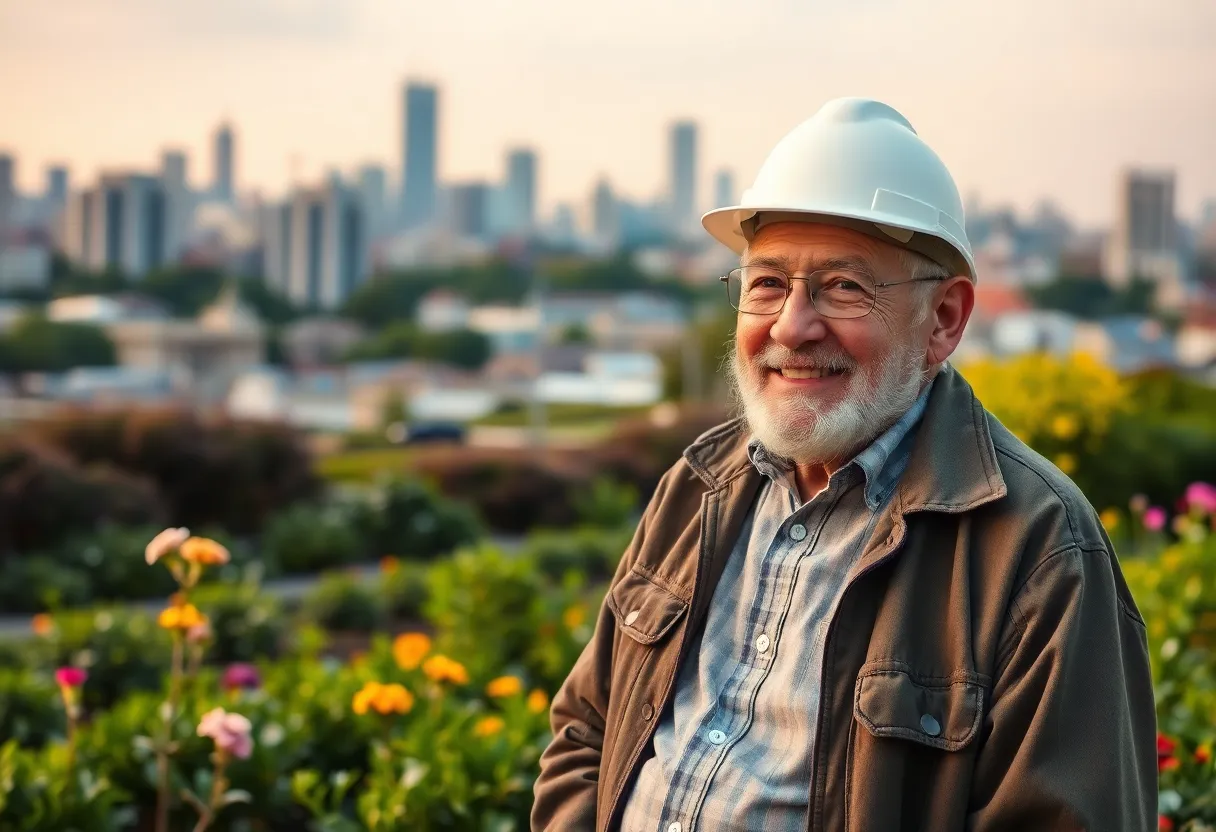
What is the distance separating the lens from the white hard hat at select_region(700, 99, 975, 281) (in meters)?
2.02

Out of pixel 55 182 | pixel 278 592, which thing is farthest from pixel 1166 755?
pixel 55 182

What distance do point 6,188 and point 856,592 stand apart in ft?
436

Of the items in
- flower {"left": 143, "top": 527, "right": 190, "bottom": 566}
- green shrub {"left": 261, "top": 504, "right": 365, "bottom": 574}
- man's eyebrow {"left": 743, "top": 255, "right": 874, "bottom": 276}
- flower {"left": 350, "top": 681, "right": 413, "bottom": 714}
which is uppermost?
man's eyebrow {"left": 743, "top": 255, "right": 874, "bottom": 276}

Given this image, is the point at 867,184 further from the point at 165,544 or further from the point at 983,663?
the point at 165,544

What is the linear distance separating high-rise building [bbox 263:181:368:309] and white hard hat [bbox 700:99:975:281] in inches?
5373

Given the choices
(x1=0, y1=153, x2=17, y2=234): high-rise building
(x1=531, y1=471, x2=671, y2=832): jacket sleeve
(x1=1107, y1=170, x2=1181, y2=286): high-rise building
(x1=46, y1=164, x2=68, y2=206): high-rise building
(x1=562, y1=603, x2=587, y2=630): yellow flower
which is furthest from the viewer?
(x1=46, y1=164, x2=68, y2=206): high-rise building

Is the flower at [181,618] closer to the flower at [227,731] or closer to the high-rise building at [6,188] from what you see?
the flower at [227,731]

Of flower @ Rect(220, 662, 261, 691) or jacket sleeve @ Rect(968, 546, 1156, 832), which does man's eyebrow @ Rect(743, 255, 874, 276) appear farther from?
flower @ Rect(220, 662, 261, 691)

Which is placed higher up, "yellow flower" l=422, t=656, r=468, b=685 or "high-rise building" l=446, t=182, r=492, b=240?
"yellow flower" l=422, t=656, r=468, b=685

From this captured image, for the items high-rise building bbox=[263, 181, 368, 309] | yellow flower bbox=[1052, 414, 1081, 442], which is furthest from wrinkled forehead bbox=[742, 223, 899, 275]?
high-rise building bbox=[263, 181, 368, 309]

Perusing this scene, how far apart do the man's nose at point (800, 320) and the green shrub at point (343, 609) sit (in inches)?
261

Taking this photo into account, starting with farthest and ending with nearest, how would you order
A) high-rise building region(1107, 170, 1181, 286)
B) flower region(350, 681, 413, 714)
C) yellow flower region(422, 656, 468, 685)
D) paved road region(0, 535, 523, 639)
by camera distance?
high-rise building region(1107, 170, 1181, 286)
paved road region(0, 535, 523, 639)
yellow flower region(422, 656, 468, 685)
flower region(350, 681, 413, 714)

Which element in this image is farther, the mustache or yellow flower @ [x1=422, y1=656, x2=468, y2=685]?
yellow flower @ [x1=422, y1=656, x2=468, y2=685]

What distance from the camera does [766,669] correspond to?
2031mm
